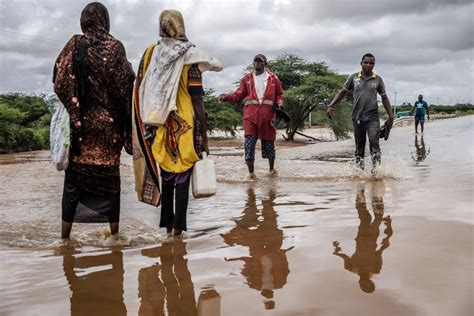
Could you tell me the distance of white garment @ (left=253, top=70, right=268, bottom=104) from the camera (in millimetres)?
8258

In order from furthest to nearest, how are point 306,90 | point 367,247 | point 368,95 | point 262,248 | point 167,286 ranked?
1. point 306,90
2. point 368,95
3. point 262,248
4. point 367,247
5. point 167,286

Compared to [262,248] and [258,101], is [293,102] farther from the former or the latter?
[262,248]

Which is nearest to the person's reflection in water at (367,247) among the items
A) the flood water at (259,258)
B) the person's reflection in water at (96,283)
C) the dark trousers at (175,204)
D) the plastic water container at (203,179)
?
the flood water at (259,258)

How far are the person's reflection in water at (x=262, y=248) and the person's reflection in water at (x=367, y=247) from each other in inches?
16.7

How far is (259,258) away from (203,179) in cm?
93

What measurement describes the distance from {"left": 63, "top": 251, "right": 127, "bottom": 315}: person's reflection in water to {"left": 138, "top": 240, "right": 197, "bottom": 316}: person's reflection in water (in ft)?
0.43

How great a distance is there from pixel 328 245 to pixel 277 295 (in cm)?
108

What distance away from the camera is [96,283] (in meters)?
3.05

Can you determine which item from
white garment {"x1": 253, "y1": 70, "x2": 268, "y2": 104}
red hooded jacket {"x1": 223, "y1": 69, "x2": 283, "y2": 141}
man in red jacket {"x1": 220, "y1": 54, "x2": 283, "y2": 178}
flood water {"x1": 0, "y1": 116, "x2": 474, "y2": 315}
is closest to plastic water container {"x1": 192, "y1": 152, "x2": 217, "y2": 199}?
flood water {"x1": 0, "y1": 116, "x2": 474, "y2": 315}

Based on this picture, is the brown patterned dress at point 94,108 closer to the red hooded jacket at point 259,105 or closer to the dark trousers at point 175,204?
the dark trousers at point 175,204

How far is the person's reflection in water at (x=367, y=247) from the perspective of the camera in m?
3.05

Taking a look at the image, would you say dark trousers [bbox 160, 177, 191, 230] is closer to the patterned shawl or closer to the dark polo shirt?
the patterned shawl

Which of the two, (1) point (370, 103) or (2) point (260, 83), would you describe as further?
(2) point (260, 83)

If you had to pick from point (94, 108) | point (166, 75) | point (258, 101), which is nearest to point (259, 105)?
point (258, 101)
